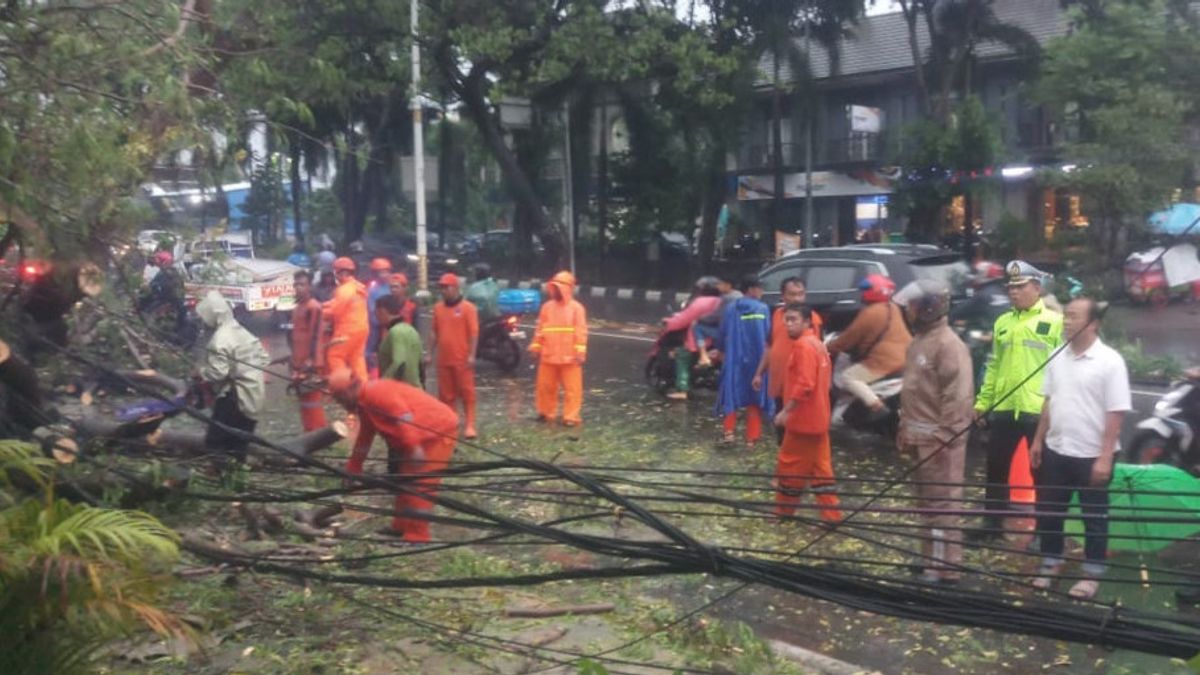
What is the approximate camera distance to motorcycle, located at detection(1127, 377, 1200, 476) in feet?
28.1

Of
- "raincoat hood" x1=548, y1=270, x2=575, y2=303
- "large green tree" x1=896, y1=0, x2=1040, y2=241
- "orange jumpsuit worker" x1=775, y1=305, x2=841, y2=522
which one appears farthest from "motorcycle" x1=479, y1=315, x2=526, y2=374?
"large green tree" x1=896, y1=0, x2=1040, y2=241

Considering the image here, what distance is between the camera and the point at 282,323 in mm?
22844

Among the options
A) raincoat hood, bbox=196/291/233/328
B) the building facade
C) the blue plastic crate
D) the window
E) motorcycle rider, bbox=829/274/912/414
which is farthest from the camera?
the building facade

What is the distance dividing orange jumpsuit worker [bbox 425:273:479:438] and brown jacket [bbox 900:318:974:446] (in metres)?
5.31

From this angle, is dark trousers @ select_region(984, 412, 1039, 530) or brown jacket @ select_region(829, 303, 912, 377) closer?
dark trousers @ select_region(984, 412, 1039, 530)

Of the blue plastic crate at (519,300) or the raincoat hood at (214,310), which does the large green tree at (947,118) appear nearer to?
the blue plastic crate at (519,300)

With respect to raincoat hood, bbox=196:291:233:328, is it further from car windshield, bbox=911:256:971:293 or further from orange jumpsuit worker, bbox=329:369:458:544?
car windshield, bbox=911:256:971:293

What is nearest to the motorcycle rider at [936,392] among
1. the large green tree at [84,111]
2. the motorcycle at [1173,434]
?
the motorcycle at [1173,434]

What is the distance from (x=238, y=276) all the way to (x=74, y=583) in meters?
4.00

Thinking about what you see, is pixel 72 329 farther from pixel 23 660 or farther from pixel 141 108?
pixel 23 660

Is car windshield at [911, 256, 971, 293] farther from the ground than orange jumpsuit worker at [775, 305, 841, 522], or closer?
farther from the ground

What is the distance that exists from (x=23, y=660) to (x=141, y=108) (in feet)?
11.3

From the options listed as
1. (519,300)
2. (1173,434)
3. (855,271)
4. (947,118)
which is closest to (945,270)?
(855,271)

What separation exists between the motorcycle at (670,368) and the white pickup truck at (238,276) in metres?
4.17
